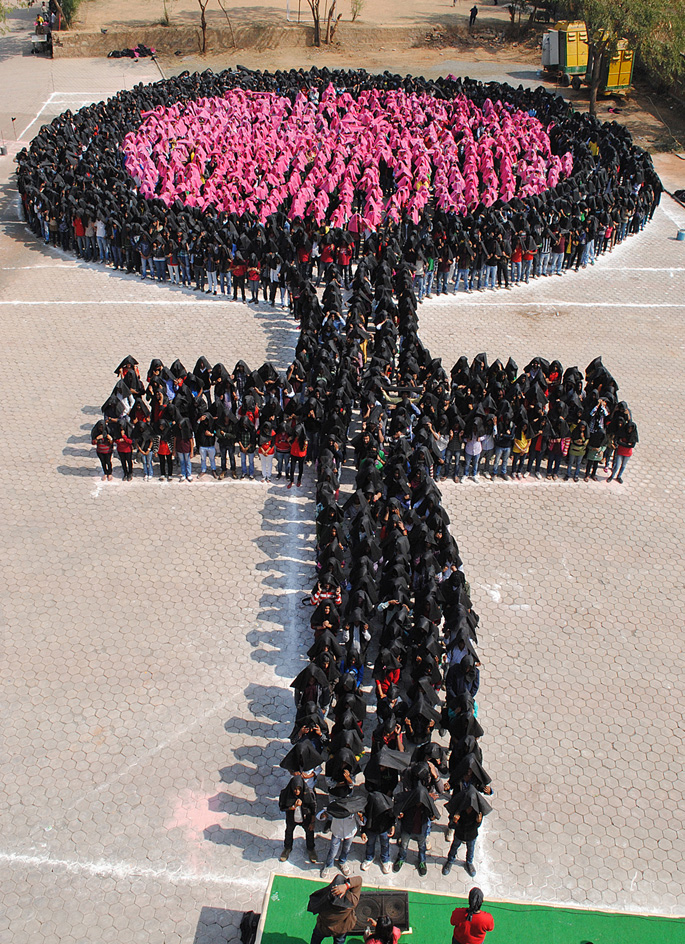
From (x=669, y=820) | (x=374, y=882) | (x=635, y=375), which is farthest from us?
(x=635, y=375)

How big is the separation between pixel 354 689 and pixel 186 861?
86.8 inches

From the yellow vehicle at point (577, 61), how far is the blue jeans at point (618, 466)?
26050 millimetres

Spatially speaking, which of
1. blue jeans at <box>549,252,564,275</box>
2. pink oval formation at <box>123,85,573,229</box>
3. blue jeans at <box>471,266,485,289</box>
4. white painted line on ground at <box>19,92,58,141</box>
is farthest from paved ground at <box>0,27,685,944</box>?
white painted line on ground at <box>19,92,58,141</box>

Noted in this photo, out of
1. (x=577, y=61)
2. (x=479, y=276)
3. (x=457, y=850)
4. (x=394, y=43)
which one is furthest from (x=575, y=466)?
(x=394, y=43)

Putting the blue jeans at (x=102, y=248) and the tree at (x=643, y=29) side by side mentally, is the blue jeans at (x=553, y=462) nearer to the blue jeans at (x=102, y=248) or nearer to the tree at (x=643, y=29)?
the blue jeans at (x=102, y=248)

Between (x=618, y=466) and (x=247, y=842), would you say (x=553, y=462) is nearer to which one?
(x=618, y=466)

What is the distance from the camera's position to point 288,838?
808 cm

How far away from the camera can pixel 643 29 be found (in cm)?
3125

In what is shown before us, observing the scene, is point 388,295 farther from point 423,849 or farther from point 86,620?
point 423,849

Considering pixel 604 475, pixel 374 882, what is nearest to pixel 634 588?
pixel 604 475

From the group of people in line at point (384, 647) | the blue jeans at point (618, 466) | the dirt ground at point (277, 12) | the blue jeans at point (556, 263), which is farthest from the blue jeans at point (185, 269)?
the dirt ground at point (277, 12)

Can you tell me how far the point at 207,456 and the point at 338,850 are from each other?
22.6ft

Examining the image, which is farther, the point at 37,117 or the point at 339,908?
the point at 37,117

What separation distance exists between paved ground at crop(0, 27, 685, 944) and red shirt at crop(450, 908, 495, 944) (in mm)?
1010
